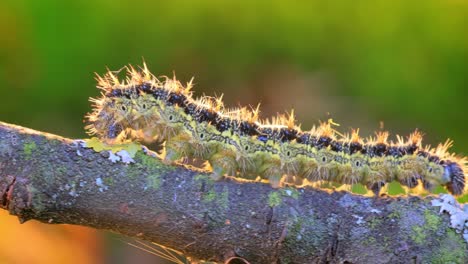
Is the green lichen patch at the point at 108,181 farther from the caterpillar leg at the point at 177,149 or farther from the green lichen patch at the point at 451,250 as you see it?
the green lichen patch at the point at 451,250

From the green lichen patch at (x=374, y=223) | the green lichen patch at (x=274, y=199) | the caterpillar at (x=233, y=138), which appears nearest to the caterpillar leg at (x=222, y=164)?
the caterpillar at (x=233, y=138)

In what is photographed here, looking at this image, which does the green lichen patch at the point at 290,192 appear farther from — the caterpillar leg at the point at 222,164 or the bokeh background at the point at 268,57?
the bokeh background at the point at 268,57

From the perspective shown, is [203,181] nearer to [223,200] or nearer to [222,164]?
[223,200]

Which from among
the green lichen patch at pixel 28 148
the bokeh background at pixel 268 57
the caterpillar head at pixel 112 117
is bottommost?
the green lichen patch at pixel 28 148

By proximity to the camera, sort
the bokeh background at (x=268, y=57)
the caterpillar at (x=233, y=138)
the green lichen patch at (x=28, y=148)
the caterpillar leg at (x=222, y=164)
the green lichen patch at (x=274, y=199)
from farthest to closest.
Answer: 1. the bokeh background at (x=268, y=57)
2. the caterpillar at (x=233, y=138)
3. the caterpillar leg at (x=222, y=164)
4. the green lichen patch at (x=274, y=199)
5. the green lichen patch at (x=28, y=148)

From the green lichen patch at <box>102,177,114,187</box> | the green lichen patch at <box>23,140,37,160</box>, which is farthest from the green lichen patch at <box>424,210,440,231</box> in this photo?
the green lichen patch at <box>23,140,37,160</box>

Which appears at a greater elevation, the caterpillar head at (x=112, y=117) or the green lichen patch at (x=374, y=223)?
the caterpillar head at (x=112, y=117)

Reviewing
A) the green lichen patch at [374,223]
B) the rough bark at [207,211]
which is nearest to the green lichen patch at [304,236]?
the rough bark at [207,211]

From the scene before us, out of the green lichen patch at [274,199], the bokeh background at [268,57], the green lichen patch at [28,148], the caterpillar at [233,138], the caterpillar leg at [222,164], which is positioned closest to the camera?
the green lichen patch at [28,148]

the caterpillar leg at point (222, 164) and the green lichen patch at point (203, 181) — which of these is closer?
the green lichen patch at point (203, 181)

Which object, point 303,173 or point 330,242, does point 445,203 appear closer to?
point 330,242
